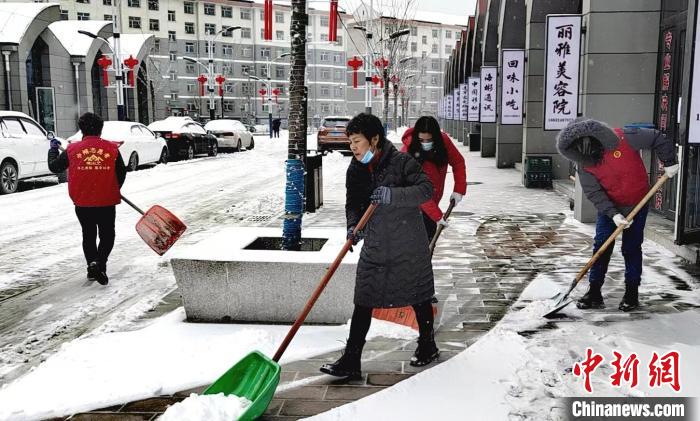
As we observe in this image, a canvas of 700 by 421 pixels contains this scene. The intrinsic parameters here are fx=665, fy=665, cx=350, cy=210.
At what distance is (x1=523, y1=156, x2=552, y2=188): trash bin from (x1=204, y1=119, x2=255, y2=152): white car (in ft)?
54.6

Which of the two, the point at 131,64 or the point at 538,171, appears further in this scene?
the point at 131,64

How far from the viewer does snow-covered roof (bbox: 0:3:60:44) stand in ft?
85.4

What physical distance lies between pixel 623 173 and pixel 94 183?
16.7ft

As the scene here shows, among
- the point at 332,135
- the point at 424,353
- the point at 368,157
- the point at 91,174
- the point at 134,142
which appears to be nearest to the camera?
the point at 368,157

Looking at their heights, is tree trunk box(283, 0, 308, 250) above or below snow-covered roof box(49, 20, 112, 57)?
below

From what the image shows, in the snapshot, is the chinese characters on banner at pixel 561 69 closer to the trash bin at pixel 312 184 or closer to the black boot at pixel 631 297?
the trash bin at pixel 312 184

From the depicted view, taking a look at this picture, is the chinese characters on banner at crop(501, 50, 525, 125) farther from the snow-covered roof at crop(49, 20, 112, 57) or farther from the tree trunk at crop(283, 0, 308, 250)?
the snow-covered roof at crop(49, 20, 112, 57)

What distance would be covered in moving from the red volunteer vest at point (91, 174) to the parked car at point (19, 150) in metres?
8.65

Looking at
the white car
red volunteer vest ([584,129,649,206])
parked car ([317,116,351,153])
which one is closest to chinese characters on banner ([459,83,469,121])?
parked car ([317,116,351,153])

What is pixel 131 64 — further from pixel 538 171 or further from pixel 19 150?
pixel 538 171

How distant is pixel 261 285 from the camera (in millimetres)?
5438

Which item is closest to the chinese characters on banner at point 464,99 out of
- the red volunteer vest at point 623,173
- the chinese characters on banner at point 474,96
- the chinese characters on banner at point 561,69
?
the chinese characters on banner at point 474,96

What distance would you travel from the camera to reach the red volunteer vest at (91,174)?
6.86 meters

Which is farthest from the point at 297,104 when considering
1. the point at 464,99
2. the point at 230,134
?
the point at 464,99
